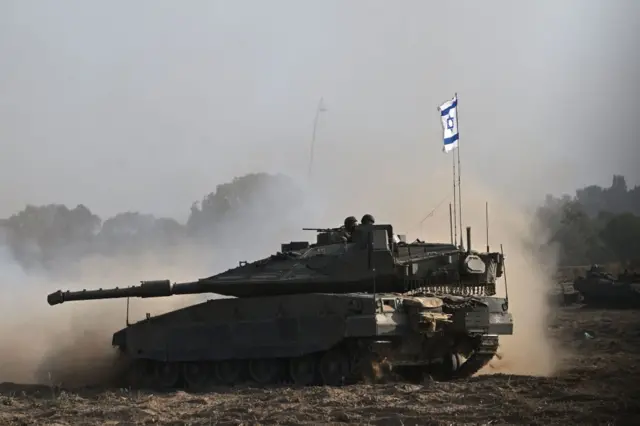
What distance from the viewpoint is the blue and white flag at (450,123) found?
24.5m

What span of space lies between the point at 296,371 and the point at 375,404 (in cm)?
479

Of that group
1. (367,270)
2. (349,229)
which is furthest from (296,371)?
(349,229)

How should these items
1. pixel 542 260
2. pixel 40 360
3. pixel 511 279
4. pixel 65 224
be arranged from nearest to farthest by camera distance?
pixel 40 360, pixel 511 279, pixel 542 260, pixel 65 224

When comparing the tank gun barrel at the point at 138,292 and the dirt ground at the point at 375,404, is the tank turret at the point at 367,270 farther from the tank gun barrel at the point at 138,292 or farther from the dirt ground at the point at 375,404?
the dirt ground at the point at 375,404

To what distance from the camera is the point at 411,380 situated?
731 inches

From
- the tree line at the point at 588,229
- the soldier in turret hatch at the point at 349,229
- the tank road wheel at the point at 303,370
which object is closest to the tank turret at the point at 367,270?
the soldier in turret hatch at the point at 349,229

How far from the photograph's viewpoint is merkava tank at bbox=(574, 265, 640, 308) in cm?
3412

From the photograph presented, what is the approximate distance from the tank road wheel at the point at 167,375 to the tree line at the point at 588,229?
1547 centimetres

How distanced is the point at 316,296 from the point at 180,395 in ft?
9.33

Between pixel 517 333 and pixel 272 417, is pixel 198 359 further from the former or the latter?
pixel 517 333

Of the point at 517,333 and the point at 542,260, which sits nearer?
the point at 517,333

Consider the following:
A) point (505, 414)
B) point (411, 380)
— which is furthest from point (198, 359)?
point (505, 414)

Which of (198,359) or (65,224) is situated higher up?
(65,224)

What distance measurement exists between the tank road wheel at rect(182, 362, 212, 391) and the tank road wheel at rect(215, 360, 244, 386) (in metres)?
0.21
